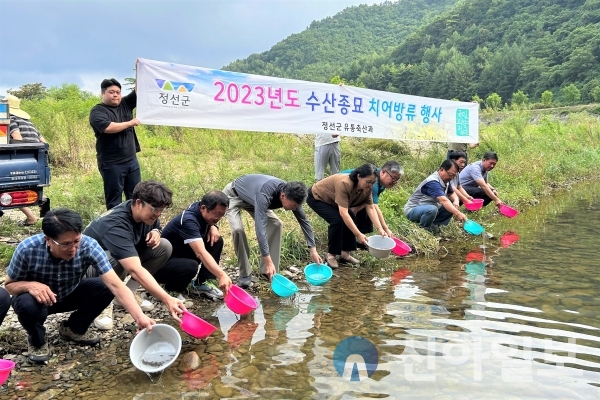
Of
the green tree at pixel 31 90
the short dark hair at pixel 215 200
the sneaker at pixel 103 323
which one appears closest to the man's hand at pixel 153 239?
the short dark hair at pixel 215 200

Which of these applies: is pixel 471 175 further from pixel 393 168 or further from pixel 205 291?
pixel 205 291

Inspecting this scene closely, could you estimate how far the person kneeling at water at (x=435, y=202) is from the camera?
21.4ft

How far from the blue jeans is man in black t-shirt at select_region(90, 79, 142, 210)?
154 inches

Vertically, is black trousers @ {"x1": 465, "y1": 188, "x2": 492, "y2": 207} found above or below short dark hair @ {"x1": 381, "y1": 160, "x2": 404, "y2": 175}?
below

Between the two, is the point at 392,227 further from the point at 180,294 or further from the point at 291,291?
the point at 180,294

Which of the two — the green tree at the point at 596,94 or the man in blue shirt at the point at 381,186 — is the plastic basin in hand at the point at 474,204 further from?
the green tree at the point at 596,94

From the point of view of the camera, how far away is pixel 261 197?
452cm

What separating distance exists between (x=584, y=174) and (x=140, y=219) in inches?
583

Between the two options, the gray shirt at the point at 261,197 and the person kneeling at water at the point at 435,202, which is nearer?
the gray shirt at the point at 261,197

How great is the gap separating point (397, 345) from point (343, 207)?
219 centimetres

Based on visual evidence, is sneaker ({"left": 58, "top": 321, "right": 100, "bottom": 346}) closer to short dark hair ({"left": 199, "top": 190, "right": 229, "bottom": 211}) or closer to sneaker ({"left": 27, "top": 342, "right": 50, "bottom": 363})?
sneaker ({"left": 27, "top": 342, "right": 50, "bottom": 363})

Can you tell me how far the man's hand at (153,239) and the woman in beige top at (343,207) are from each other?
91.8 inches

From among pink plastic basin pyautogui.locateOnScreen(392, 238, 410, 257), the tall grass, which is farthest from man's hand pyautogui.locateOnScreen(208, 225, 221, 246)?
pink plastic basin pyautogui.locateOnScreen(392, 238, 410, 257)

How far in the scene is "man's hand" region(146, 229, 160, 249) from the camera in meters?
3.82
